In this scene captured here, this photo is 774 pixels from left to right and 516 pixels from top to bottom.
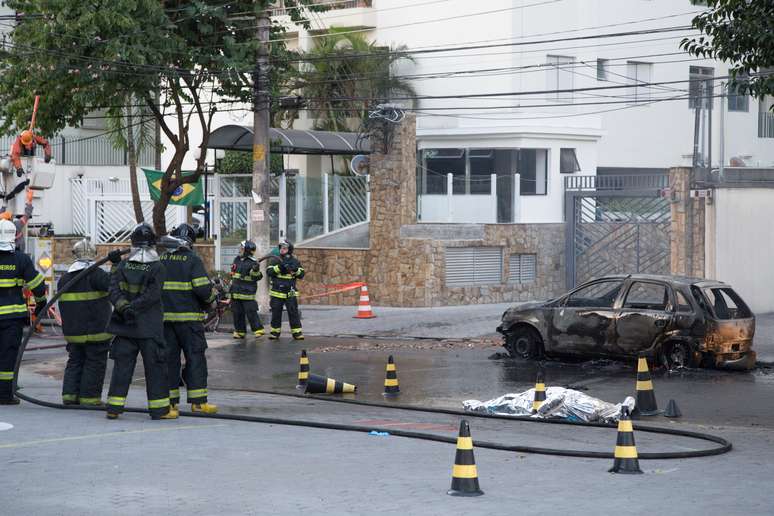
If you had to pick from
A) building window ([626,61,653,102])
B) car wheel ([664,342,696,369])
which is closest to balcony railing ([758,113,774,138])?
building window ([626,61,653,102])

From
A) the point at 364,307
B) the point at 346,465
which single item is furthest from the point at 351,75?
the point at 346,465

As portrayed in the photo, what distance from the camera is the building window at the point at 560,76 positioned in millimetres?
37656

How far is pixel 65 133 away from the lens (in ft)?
138

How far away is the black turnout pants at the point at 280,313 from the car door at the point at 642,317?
6682 mm

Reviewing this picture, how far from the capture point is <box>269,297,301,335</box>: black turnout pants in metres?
21.2

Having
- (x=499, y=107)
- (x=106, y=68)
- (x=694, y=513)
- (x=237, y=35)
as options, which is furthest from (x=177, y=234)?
(x=499, y=107)

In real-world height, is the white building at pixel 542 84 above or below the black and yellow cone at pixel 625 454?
above

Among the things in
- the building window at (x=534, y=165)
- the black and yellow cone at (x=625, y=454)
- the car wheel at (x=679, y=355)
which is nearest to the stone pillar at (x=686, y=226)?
the car wheel at (x=679, y=355)

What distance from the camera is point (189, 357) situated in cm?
1151

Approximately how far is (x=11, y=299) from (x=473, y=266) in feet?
53.5

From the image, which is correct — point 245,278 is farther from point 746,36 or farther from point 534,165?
point 534,165

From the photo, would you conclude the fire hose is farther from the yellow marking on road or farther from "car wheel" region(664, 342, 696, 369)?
"car wheel" region(664, 342, 696, 369)

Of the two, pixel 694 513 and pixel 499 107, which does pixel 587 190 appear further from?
pixel 694 513

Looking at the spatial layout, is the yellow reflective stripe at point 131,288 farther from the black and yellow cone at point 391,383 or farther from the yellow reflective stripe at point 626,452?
the yellow reflective stripe at point 626,452
